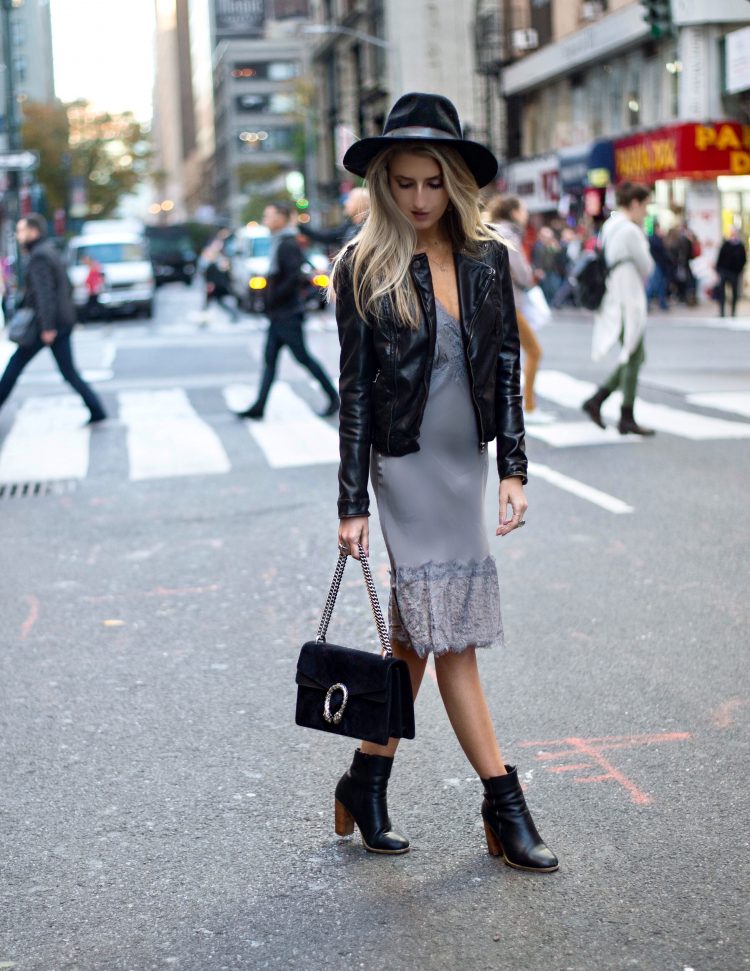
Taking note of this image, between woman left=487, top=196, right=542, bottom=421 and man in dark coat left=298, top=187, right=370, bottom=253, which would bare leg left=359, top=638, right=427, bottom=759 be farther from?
woman left=487, top=196, right=542, bottom=421

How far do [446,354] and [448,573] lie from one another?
56 centimetres

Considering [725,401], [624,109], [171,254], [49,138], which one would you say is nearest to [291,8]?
[49,138]

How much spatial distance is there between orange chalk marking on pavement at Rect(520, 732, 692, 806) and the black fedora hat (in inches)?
74.1

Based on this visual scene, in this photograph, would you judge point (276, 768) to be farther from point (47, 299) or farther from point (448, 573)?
point (47, 299)

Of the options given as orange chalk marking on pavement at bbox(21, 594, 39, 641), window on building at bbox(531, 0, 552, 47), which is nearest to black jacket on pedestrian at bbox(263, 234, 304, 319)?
orange chalk marking on pavement at bbox(21, 594, 39, 641)

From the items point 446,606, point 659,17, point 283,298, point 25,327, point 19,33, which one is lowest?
point 446,606

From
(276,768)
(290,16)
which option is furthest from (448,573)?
(290,16)

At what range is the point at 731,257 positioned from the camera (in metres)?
26.9

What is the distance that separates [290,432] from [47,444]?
82.3 inches

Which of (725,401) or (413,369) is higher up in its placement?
(413,369)

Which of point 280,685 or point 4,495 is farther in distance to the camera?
point 4,495

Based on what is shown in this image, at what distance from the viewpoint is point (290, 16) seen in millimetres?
107812

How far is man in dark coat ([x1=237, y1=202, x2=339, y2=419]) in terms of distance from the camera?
503 inches

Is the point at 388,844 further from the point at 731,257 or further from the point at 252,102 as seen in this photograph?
the point at 252,102
